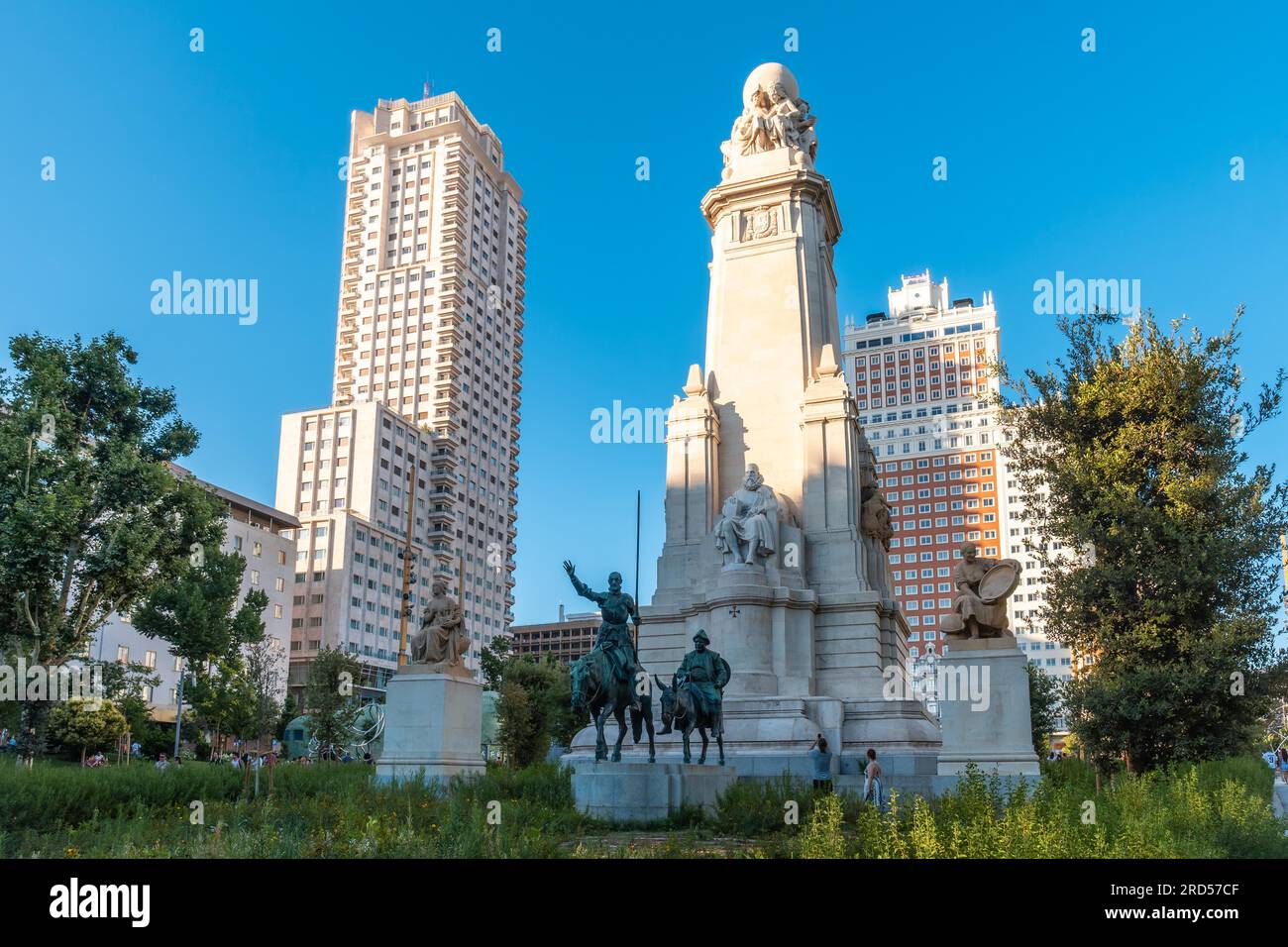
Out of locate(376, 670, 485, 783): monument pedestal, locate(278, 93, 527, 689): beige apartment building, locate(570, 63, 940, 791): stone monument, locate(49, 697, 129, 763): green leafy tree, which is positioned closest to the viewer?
locate(376, 670, 485, 783): monument pedestal

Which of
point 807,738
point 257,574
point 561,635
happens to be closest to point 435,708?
point 807,738

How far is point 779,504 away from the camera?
28.4 meters

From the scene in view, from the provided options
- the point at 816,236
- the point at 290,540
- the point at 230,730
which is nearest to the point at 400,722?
the point at 816,236

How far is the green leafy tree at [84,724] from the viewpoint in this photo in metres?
35.7

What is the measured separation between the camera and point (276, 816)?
1282 cm

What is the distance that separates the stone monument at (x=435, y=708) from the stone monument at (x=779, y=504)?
505cm

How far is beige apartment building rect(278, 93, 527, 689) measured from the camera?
105m

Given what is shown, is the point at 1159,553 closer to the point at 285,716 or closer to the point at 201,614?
the point at 201,614

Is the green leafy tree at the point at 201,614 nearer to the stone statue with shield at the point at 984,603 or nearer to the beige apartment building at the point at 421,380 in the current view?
the stone statue with shield at the point at 984,603

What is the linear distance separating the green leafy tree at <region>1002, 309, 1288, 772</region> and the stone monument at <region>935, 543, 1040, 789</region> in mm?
4620

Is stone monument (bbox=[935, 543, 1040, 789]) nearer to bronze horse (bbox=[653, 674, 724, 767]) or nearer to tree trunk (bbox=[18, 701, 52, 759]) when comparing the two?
bronze horse (bbox=[653, 674, 724, 767])

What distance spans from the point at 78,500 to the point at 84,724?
1391cm

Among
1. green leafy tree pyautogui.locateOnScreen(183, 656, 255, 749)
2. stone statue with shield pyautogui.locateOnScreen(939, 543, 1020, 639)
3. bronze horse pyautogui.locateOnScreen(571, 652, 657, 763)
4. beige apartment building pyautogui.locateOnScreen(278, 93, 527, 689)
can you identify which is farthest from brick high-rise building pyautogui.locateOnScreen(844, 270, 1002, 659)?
bronze horse pyautogui.locateOnScreen(571, 652, 657, 763)

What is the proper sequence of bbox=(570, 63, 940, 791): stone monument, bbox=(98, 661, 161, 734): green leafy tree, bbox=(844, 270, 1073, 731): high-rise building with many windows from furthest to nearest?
bbox=(844, 270, 1073, 731): high-rise building with many windows → bbox=(98, 661, 161, 734): green leafy tree → bbox=(570, 63, 940, 791): stone monument
